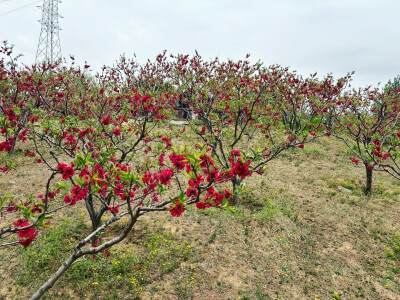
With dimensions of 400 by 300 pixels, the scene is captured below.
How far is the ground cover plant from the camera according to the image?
11.7 feet

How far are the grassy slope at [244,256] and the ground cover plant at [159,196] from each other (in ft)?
0.14

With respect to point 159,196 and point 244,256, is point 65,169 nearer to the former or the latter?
point 244,256

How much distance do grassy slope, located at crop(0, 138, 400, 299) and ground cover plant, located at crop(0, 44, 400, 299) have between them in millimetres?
43

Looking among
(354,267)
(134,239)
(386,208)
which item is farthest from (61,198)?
(386,208)

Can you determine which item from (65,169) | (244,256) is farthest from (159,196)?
(65,169)

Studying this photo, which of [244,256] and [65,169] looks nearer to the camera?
[65,169]

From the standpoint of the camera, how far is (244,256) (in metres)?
6.46

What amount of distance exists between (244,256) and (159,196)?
391 centimetres

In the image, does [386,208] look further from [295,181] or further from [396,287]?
[396,287]

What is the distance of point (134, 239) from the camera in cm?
697

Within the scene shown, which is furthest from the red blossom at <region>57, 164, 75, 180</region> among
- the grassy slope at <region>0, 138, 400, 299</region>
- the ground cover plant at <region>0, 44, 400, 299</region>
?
the grassy slope at <region>0, 138, 400, 299</region>

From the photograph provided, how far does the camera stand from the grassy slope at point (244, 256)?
5410 millimetres

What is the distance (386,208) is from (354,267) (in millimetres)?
4502

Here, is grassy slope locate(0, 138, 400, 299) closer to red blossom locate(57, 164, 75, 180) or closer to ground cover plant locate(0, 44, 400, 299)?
ground cover plant locate(0, 44, 400, 299)
